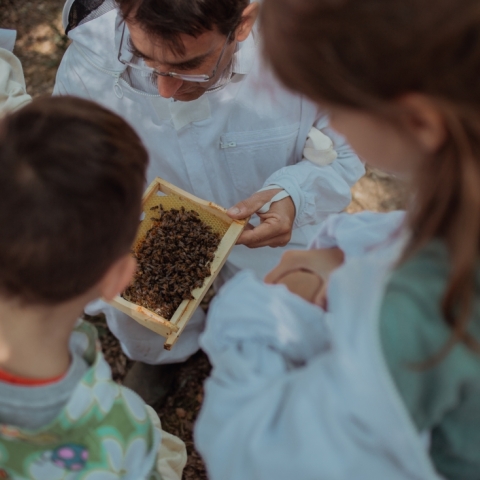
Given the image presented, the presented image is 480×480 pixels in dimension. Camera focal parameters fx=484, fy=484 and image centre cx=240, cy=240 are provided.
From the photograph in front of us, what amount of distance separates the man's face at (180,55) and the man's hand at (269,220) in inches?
26.8

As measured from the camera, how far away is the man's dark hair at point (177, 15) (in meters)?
2.02

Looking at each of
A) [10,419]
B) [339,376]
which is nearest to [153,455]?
[10,419]

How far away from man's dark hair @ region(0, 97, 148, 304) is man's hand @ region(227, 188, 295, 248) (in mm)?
1233

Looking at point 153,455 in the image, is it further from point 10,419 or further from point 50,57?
point 50,57

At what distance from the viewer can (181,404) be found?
3.65 m

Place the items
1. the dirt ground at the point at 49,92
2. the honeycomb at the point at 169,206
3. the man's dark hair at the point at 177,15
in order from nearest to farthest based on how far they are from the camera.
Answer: the man's dark hair at the point at 177,15, the honeycomb at the point at 169,206, the dirt ground at the point at 49,92

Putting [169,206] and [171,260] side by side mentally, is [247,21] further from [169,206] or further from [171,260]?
[171,260]

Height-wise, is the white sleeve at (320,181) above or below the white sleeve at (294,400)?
below

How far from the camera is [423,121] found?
3.18ft

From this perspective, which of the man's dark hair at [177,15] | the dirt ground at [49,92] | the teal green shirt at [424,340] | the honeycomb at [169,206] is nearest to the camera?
the teal green shirt at [424,340]

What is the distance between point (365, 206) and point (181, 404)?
2.40m

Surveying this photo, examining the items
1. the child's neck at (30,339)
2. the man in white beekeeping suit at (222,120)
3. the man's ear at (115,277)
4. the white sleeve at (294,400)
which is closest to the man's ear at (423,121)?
the white sleeve at (294,400)

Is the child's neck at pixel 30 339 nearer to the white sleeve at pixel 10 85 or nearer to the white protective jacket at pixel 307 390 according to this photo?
the white protective jacket at pixel 307 390

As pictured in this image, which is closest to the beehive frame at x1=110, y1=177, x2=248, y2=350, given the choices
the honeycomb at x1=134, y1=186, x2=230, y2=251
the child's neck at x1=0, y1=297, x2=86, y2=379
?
the honeycomb at x1=134, y1=186, x2=230, y2=251
